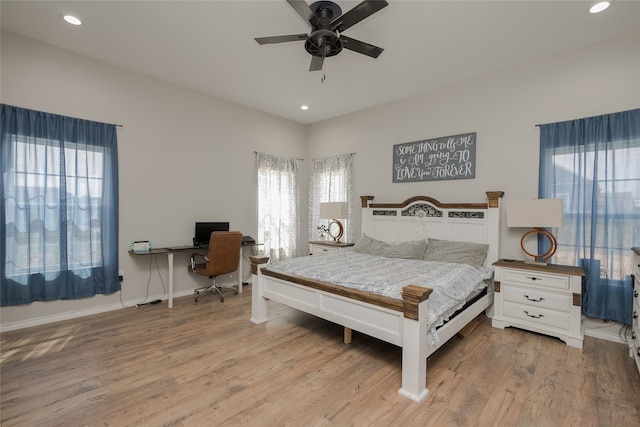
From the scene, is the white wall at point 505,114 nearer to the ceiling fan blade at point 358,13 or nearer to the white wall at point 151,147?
the white wall at point 151,147

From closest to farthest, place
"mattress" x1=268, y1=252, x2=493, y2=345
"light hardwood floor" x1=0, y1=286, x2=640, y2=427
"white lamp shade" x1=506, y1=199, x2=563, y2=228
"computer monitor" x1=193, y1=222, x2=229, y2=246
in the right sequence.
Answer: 1. "light hardwood floor" x1=0, y1=286, x2=640, y2=427
2. "mattress" x1=268, y1=252, x2=493, y2=345
3. "white lamp shade" x1=506, y1=199, x2=563, y2=228
4. "computer monitor" x1=193, y1=222, x2=229, y2=246

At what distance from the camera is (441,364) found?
2418 mm

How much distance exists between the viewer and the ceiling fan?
211cm

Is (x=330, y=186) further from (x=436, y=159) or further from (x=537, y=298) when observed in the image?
(x=537, y=298)

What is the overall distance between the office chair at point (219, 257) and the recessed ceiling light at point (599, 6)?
4356 mm

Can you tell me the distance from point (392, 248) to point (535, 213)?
1678 millimetres

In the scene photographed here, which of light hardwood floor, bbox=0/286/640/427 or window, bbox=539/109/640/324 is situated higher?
window, bbox=539/109/640/324

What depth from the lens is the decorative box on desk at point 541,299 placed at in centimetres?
274

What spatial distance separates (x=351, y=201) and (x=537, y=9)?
3.37 metres

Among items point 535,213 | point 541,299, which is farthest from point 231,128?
point 541,299

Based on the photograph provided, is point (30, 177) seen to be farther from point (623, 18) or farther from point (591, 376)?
point (623, 18)

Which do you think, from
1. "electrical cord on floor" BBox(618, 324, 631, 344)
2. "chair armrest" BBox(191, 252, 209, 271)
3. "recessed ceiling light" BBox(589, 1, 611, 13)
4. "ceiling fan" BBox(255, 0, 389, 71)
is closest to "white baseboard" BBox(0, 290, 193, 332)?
"chair armrest" BBox(191, 252, 209, 271)

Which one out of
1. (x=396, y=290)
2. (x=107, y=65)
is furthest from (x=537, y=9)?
(x=107, y=65)

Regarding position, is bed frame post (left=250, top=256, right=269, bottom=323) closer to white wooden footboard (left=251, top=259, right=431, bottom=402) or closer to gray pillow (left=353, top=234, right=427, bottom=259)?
white wooden footboard (left=251, top=259, right=431, bottom=402)
